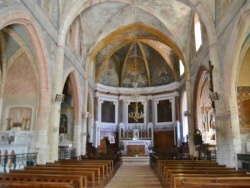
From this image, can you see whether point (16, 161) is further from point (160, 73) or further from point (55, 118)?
point (160, 73)

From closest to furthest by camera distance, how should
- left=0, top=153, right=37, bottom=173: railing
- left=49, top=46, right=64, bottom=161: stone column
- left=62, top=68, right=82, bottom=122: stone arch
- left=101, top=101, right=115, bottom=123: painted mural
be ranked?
left=0, top=153, right=37, bottom=173: railing < left=49, top=46, right=64, bottom=161: stone column < left=62, top=68, right=82, bottom=122: stone arch < left=101, top=101, right=115, bottom=123: painted mural

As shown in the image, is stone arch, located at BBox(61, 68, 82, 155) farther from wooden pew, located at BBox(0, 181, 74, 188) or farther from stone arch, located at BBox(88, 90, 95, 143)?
wooden pew, located at BBox(0, 181, 74, 188)

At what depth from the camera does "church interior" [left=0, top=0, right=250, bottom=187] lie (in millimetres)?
10441

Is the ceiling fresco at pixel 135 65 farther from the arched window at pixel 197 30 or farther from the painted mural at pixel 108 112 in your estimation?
the arched window at pixel 197 30

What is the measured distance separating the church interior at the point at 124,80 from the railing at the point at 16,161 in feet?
0.25

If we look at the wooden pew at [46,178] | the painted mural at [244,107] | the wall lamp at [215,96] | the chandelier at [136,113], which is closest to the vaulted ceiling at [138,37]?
the chandelier at [136,113]

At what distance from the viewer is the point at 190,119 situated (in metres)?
17.6

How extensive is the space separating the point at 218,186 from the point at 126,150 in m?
19.2

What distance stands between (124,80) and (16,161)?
1864 cm

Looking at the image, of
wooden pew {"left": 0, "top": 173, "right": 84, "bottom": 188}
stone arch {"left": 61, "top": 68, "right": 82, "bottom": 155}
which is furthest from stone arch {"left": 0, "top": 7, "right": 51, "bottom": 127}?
wooden pew {"left": 0, "top": 173, "right": 84, "bottom": 188}

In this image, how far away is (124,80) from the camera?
27156mm

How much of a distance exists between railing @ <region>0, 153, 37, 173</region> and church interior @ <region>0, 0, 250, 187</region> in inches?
3.0

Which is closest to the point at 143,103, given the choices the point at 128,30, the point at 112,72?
the point at 112,72

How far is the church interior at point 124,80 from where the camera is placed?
34.3ft
